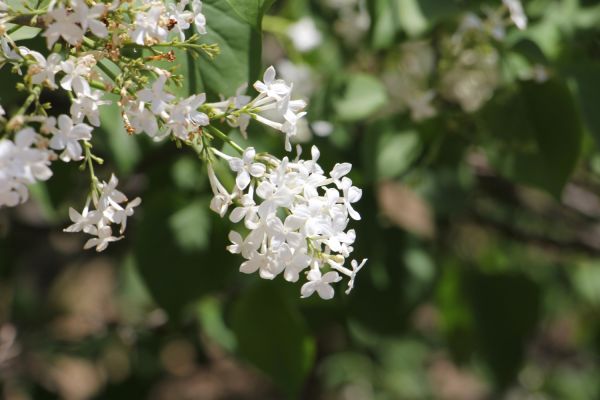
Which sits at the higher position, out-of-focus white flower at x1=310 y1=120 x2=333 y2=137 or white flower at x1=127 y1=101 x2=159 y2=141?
white flower at x1=127 y1=101 x2=159 y2=141

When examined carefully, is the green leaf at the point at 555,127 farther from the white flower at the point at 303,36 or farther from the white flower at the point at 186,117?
the white flower at the point at 186,117

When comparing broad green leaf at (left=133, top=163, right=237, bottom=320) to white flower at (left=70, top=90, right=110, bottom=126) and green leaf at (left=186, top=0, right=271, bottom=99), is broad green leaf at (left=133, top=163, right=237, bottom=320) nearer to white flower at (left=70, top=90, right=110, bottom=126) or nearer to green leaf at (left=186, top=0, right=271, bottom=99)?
green leaf at (left=186, top=0, right=271, bottom=99)

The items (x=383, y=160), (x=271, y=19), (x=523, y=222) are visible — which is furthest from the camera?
(x=523, y=222)

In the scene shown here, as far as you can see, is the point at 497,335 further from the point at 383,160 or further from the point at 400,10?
the point at 400,10

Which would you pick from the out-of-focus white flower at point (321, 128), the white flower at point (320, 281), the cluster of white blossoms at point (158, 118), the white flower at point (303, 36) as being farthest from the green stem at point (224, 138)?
the white flower at point (303, 36)

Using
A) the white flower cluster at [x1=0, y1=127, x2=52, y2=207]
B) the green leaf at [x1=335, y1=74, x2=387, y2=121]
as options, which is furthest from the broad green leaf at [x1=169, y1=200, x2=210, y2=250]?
the white flower cluster at [x1=0, y1=127, x2=52, y2=207]

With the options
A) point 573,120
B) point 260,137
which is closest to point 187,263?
point 260,137
